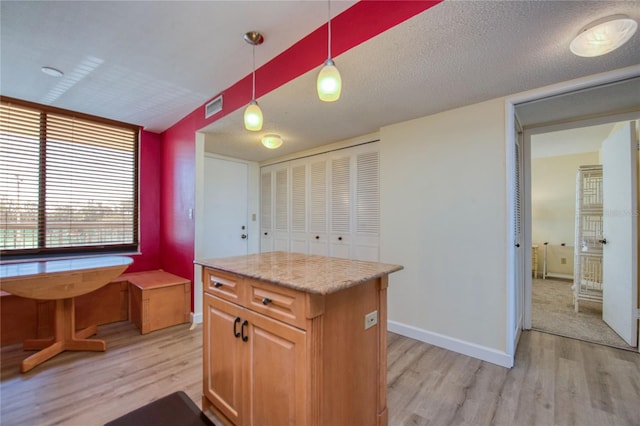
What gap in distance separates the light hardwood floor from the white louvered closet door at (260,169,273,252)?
222 cm

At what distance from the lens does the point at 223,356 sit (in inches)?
62.6

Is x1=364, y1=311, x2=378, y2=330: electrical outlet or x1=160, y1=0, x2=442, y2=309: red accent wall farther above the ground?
x1=160, y1=0, x2=442, y2=309: red accent wall

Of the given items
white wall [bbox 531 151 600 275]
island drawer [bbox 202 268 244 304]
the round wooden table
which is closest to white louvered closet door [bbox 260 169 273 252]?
the round wooden table

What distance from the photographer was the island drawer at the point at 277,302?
1.18 meters

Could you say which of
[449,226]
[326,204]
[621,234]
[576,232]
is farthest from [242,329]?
[576,232]

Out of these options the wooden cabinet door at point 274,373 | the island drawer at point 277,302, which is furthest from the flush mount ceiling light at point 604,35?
the wooden cabinet door at point 274,373

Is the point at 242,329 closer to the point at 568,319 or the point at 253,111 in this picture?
the point at 253,111

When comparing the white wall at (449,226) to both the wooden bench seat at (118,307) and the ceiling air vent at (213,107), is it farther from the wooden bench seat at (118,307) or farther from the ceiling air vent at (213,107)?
the wooden bench seat at (118,307)

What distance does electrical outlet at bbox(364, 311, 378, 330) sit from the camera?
1.44m

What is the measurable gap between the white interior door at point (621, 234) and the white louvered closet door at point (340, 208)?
276 cm

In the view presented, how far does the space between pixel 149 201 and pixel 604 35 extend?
15.5 ft

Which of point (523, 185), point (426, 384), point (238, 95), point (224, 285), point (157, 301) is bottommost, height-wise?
point (426, 384)

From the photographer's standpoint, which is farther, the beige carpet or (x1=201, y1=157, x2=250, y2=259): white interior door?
(x1=201, y1=157, x2=250, y2=259): white interior door

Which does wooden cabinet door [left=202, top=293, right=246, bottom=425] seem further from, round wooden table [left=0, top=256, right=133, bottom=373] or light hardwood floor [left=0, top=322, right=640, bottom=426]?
round wooden table [left=0, top=256, right=133, bottom=373]
